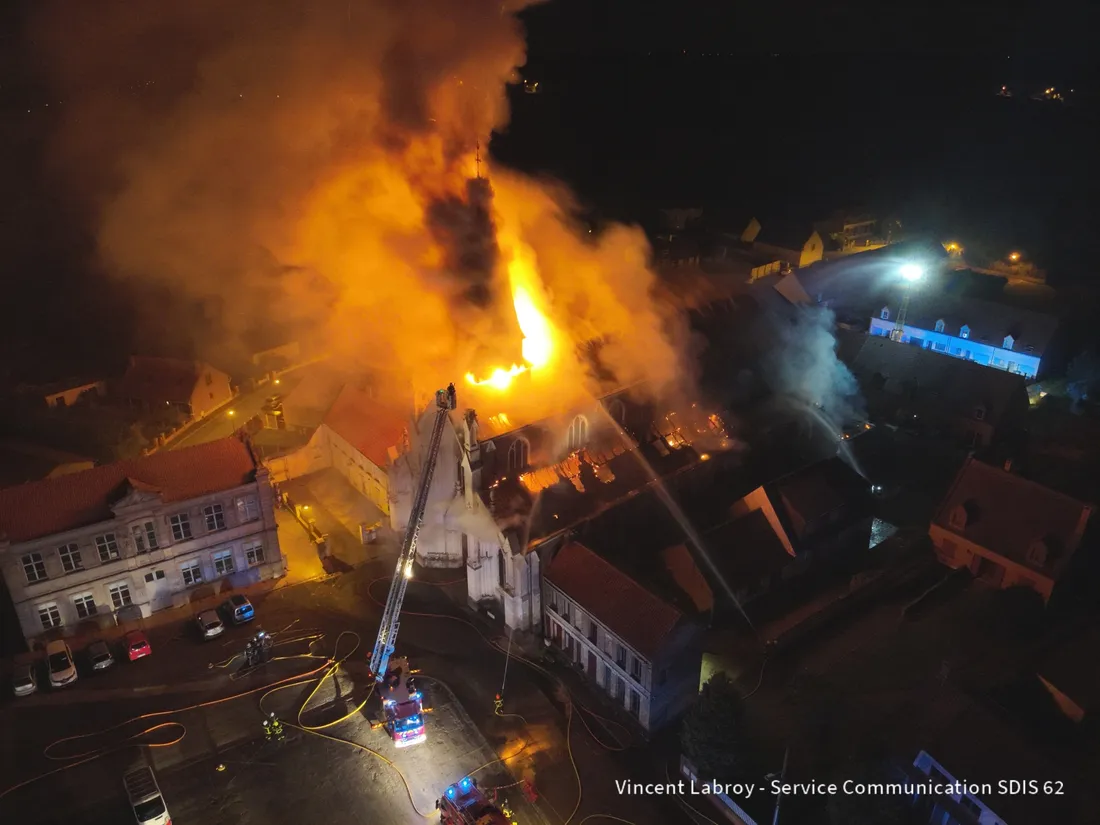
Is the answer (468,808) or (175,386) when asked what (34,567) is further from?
(175,386)

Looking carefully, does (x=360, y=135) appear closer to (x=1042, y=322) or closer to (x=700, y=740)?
(x=700, y=740)

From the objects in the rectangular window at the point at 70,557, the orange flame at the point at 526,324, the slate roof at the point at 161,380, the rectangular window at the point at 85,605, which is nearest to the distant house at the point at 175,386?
the slate roof at the point at 161,380

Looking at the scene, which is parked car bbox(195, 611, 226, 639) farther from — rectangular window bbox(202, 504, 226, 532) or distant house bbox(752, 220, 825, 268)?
distant house bbox(752, 220, 825, 268)

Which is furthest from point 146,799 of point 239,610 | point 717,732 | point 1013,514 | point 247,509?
point 1013,514

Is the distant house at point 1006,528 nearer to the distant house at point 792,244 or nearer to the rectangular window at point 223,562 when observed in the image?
the rectangular window at point 223,562

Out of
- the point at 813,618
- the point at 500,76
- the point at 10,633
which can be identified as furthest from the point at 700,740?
the point at 500,76
